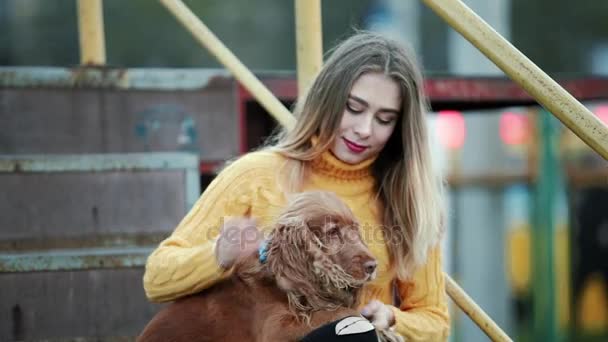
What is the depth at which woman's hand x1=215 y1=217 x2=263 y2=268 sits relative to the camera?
2762 mm

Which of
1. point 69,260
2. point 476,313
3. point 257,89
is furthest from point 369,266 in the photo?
point 257,89

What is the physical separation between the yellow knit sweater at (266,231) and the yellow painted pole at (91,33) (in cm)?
159

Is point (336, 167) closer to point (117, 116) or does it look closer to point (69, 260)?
point (69, 260)

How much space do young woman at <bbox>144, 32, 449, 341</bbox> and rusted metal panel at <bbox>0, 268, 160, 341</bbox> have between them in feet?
1.90

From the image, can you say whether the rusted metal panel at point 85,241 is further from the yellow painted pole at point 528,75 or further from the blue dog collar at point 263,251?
the yellow painted pole at point 528,75

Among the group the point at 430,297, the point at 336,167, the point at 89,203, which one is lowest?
the point at 430,297

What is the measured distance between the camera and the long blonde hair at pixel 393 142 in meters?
3.08

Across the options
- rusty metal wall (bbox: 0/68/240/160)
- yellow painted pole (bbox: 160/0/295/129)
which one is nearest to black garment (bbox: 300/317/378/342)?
yellow painted pole (bbox: 160/0/295/129)

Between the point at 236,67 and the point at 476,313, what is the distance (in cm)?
126

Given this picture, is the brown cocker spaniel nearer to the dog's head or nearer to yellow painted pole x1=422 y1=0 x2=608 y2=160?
the dog's head

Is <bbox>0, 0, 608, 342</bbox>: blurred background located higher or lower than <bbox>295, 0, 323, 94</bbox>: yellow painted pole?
lower

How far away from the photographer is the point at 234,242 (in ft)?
9.09

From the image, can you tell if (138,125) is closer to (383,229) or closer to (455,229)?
(383,229)

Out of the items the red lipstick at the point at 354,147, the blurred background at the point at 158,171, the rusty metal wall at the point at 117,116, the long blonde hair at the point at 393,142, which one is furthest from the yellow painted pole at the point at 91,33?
the red lipstick at the point at 354,147
